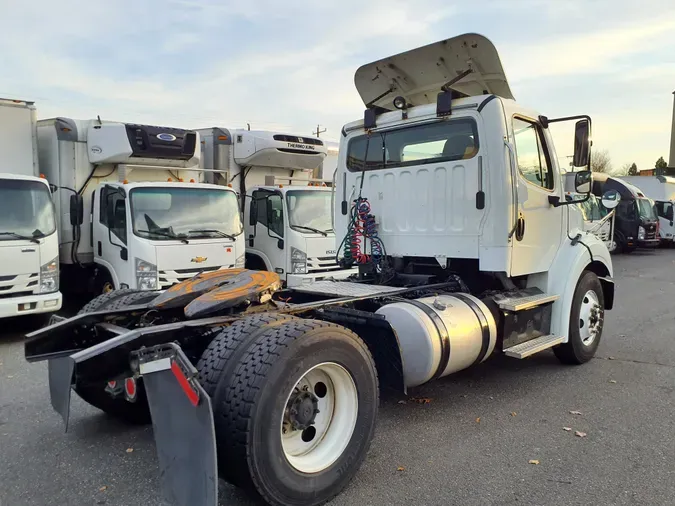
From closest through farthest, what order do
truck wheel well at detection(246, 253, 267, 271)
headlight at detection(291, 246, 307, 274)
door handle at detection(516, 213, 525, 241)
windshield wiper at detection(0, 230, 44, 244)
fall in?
door handle at detection(516, 213, 525, 241) < windshield wiper at detection(0, 230, 44, 244) < headlight at detection(291, 246, 307, 274) < truck wheel well at detection(246, 253, 267, 271)

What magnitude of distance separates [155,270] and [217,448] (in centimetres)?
538

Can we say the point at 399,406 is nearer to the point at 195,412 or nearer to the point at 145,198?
the point at 195,412

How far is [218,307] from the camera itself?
3770 millimetres

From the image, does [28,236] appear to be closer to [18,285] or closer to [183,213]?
[18,285]

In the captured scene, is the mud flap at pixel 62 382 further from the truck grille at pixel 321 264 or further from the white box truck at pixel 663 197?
the white box truck at pixel 663 197

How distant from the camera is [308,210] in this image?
9961mm

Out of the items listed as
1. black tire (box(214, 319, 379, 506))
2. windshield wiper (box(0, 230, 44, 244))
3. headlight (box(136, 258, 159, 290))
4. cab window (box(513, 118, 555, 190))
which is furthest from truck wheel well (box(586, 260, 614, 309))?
windshield wiper (box(0, 230, 44, 244))

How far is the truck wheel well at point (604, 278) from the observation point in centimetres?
649

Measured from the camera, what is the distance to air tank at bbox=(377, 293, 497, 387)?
429 centimetres

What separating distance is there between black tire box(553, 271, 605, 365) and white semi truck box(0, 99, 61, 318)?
6.34 meters

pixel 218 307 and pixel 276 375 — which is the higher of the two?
pixel 218 307

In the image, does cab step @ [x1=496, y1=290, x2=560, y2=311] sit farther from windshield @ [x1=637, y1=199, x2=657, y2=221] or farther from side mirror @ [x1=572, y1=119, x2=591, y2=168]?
windshield @ [x1=637, y1=199, x2=657, y2=221]

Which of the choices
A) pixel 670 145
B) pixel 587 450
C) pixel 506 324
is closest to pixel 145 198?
pixel 506 324

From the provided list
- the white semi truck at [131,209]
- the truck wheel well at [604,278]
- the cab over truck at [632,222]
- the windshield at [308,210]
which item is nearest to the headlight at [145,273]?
the white semi truck at [131,209]
